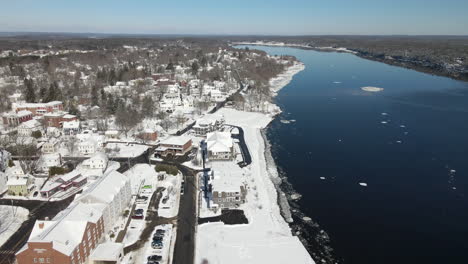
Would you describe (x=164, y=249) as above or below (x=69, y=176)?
below

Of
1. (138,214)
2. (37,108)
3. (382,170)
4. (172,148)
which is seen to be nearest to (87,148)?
(172,148)

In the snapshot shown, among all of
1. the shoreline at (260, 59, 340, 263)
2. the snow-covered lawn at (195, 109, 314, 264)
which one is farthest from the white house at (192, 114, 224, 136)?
the snow-covered lawn at (195, 109, 314, 264)

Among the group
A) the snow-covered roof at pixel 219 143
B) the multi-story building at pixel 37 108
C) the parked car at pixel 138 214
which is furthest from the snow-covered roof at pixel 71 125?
Answer: the parked car at pixel 138 214

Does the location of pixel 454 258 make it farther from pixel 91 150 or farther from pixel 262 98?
pixel 262 98

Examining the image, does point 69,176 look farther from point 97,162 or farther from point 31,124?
point 31,124

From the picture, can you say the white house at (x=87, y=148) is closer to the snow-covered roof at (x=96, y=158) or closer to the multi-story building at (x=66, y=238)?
the snow-covered roof at (x=96, y=158)

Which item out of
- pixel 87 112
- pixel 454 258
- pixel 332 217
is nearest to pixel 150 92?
pixel 87 112
